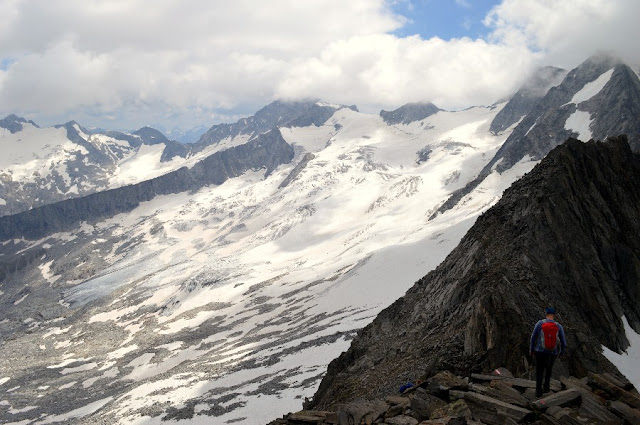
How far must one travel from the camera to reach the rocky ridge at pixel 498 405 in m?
15.4

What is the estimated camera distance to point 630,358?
3109 cm

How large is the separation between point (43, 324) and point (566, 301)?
20830 cm

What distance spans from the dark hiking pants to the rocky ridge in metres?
0.28

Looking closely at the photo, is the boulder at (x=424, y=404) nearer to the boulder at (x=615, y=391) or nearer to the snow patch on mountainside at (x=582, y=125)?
the boulder at (x=615, y=391)

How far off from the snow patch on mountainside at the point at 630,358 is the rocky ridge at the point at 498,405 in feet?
44.0

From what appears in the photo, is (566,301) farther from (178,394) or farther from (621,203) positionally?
(178,394)

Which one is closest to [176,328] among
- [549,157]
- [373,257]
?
[373,257]

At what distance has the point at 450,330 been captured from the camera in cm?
3086

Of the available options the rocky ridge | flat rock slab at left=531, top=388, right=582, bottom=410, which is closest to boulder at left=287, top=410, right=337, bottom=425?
the rocky ridge

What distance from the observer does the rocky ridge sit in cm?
1543

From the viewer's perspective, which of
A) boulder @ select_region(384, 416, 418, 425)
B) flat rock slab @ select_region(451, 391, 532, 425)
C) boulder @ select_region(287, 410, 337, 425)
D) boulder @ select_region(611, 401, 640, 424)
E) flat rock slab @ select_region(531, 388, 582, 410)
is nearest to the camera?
flat rock slab @ select_region(451, 391, 532, 425)

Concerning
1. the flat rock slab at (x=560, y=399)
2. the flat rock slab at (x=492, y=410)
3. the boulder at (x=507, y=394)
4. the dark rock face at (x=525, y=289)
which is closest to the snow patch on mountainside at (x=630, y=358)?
the dark rock face at (x=525, y=289)

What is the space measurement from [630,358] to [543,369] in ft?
60.4

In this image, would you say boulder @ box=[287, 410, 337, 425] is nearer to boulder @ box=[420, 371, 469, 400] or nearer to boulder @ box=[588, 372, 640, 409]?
boulder @ box=[420, 371, 469, 400]
